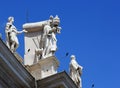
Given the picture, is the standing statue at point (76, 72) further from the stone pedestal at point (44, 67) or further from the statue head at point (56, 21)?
the statue head at point (56, 21)

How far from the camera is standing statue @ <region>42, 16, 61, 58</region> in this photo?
1009 inches

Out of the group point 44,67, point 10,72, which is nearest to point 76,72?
point 44,67

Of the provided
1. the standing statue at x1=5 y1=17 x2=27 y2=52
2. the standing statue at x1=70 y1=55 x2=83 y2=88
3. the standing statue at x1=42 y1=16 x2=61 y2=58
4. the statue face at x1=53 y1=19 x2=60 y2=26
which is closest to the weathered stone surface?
the standing statue at x1=5 y1=17 x2=27 y2=52

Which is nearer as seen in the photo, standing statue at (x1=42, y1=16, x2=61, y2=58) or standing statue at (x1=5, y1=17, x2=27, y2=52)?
standing statue at (x1=5, y1=17, x2=27, y2=52)

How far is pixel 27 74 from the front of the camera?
22.5 m

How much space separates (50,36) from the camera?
26328 millimetres

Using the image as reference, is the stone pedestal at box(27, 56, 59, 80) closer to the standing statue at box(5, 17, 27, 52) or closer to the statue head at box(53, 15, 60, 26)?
the standing statue at box(5, 17, 27, 52)

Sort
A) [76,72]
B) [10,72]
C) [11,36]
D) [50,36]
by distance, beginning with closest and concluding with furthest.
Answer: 1. [10,72]
2. [11,36]
3. [50,36]
4. [76,72]

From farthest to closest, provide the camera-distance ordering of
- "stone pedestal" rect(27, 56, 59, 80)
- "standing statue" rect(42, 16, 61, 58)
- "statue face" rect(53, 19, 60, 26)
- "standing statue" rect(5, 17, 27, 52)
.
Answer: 1. "statue face" rect(53, 19, 60, 26)
2. "standing statue" rect(42, 16, 61, 58)
3. "stone pedestal" rect(27, 56, 59, 80)
4. "standing statue" rect(5, 17, 27, 52)

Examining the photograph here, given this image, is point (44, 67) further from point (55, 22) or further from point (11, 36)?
point (55, 22)

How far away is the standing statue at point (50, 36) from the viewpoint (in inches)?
1009

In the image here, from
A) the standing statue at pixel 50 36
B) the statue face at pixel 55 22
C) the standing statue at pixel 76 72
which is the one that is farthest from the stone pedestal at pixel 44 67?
the statue face at pixel 55 22

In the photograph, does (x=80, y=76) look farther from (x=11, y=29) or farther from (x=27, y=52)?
(x=11, y=29)

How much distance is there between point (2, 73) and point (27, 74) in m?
1.64
